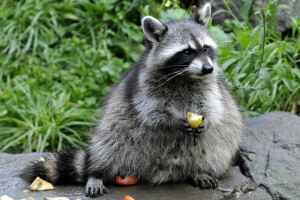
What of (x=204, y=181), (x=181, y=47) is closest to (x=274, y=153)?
(x=204, y=181)

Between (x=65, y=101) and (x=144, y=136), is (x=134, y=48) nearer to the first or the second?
(x=65, y=101)

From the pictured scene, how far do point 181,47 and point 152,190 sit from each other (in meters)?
1.25

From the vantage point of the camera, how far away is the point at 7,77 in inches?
245

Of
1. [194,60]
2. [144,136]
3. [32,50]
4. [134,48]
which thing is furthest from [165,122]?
[32,50]

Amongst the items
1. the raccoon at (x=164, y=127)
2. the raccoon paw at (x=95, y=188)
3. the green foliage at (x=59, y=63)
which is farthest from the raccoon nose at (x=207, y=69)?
the green foliage at (x=59, y=63)

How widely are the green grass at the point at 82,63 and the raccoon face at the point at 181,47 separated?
2.95 ft

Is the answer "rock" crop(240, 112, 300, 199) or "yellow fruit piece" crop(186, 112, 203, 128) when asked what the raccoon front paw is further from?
"rock" crop(240, 112, 300, 199)

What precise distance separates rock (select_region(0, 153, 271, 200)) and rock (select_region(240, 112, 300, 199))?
0.14 m

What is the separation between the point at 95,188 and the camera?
343cm

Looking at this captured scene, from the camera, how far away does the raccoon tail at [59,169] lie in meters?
3.62

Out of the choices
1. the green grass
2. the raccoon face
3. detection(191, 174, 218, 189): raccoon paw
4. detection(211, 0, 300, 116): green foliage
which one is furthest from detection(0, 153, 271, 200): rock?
detection(211, 0, 300, 116): green foliage

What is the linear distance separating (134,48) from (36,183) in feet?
11.6

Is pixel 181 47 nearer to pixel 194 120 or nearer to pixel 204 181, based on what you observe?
pixel 194 120

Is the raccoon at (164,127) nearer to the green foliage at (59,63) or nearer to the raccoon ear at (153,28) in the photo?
the raccoon ear at (153,28)
